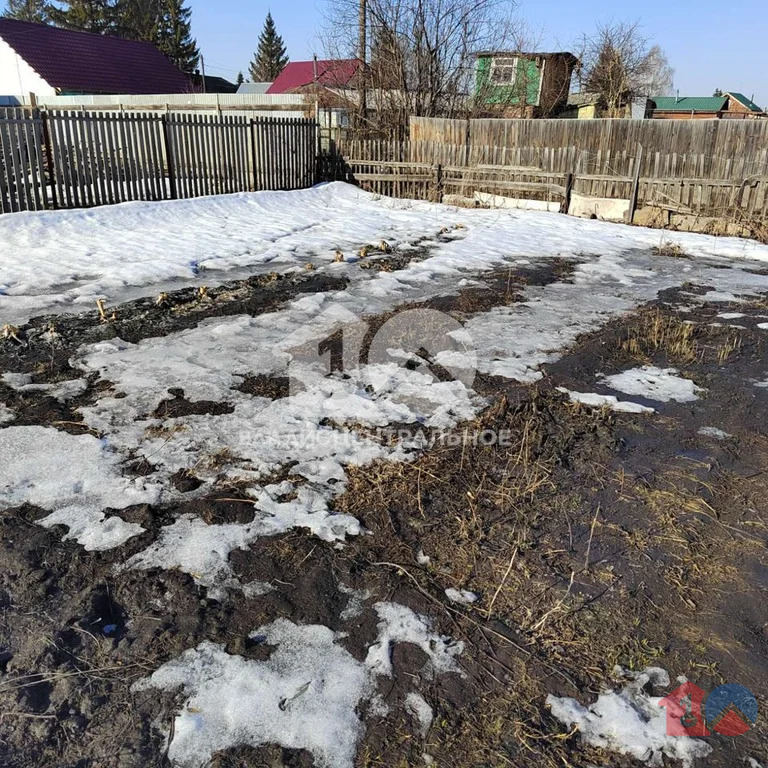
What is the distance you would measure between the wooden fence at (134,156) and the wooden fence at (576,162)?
7.32 ft

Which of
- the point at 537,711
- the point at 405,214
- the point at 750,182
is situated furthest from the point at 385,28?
the point at 537,711

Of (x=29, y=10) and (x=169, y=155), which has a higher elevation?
(x=29, y=10)

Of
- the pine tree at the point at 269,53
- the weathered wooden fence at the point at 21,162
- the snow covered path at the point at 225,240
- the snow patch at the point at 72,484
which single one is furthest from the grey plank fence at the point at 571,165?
the pine tree at the point at 269,53

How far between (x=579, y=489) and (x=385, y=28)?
57.2 feet

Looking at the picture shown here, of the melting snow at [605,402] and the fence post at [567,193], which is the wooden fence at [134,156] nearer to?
the fence post at [567,193]

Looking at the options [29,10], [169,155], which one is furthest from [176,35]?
[169,155]

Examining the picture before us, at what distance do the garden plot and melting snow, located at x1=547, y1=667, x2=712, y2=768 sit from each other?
2 centimetres

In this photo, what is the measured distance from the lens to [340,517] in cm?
296

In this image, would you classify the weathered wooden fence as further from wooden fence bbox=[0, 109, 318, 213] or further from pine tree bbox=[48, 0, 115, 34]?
pine tree bbox=[48, 0, 115, 34]

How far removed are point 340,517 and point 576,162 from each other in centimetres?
1208

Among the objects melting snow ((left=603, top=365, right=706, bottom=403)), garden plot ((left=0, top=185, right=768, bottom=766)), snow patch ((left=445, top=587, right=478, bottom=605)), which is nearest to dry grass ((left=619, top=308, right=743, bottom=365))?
garden plot ((left=0, top=185, right=768, bottom=766))

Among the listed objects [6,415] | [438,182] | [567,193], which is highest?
[438,182]

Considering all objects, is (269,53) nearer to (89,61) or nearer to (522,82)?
(89,61)

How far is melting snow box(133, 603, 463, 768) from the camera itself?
185 centimetres
